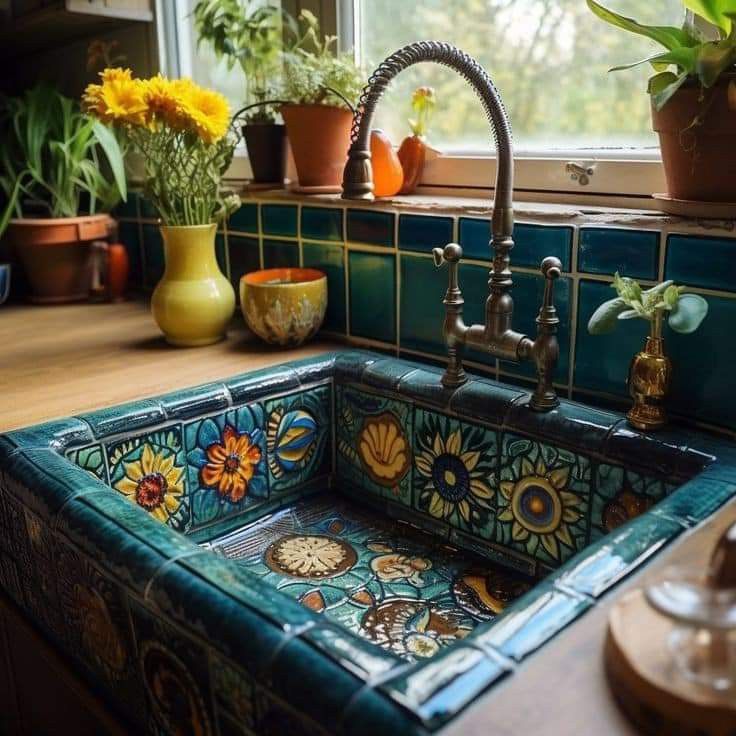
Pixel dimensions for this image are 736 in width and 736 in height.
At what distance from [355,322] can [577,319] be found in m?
0.40

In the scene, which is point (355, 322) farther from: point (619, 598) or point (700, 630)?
point (700, 630)

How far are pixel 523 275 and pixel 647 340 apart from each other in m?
0.21

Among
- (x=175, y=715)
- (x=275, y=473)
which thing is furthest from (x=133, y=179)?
(x=175, y=715)

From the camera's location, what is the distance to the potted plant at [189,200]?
3.66 feet

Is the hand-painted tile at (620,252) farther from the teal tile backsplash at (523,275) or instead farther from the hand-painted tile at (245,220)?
the hand-painted tile at (245,220)

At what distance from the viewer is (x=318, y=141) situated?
129cm

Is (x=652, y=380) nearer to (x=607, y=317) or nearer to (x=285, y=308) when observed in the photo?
(x=607, y=317)

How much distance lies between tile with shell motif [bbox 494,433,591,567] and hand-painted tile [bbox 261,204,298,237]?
23.4 inches

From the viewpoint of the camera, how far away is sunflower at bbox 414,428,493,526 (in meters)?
0.94

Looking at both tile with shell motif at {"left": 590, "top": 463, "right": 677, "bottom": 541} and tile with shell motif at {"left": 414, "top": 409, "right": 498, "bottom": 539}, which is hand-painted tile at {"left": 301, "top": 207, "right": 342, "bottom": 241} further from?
tile with shell motif at {"left": 590, "top": 463, "right": 677, "bottom": 541}

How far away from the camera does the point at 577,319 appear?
3.05 feet

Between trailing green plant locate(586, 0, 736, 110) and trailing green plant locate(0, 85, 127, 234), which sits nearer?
trailing green plant locate(586, 0, 736, 110)

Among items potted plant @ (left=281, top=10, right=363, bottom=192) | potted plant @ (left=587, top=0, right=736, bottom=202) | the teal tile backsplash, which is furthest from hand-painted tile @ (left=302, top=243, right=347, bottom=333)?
potted plant @ (left=587, top=0, right=736, bottom=202)

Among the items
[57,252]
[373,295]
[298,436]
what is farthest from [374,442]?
[57,252]
